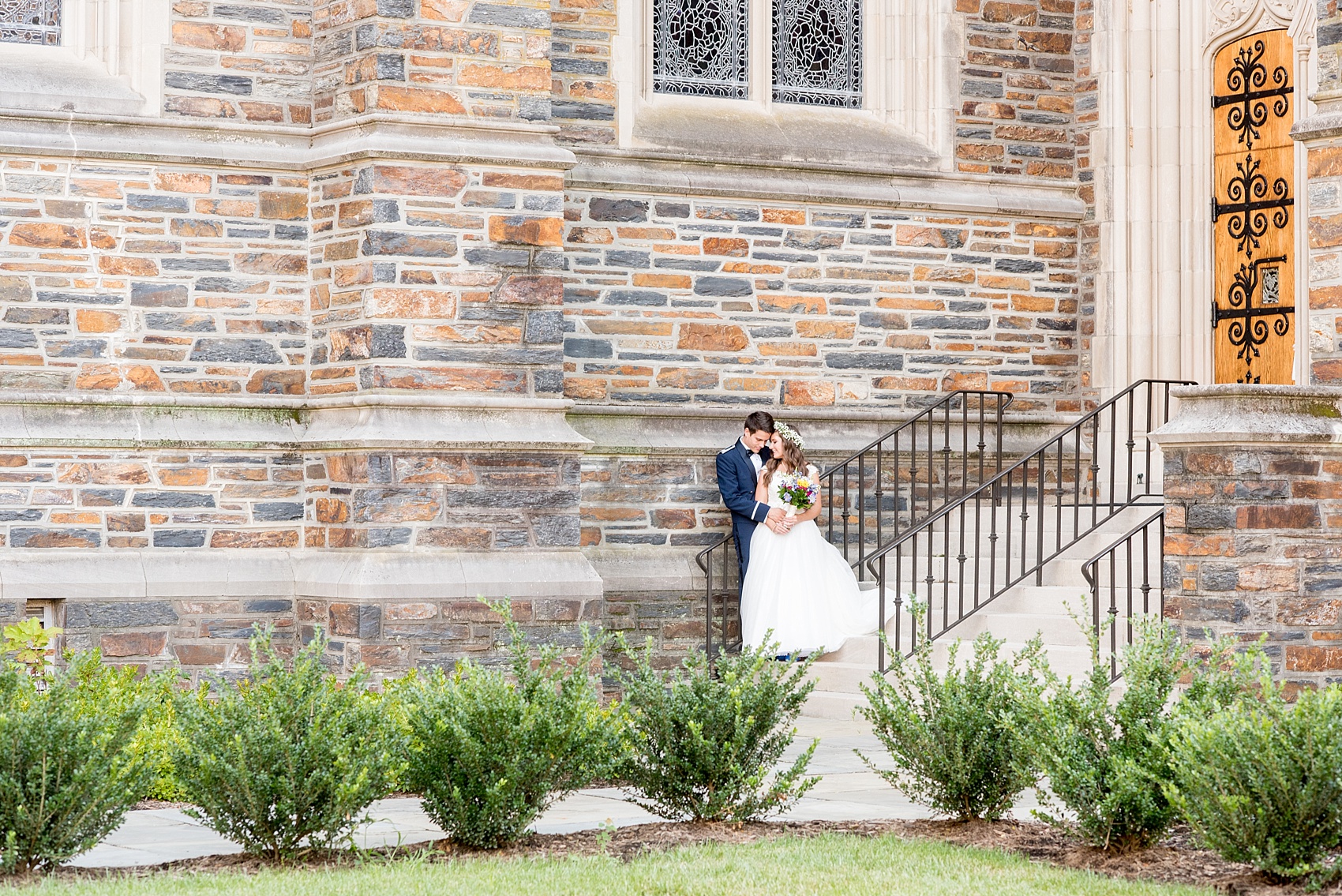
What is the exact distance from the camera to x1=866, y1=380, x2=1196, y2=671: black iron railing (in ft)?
38.2

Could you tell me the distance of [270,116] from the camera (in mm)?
11141

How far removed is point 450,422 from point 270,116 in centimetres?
224

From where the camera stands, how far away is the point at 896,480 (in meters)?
12.6

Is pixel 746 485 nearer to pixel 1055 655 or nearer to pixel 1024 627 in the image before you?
pixel 1024 627

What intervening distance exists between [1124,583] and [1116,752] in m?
5.53

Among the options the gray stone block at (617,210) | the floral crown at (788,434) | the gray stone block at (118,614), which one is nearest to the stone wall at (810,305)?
the gray stone block at (617,210)

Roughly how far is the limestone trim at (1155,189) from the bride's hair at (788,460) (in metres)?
2.78

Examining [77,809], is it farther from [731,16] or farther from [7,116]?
[731,16]

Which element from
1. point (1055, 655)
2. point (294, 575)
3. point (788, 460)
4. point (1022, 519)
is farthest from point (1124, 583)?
point (294, 575)

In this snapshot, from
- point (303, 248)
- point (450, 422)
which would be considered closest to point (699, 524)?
point (450, 422)

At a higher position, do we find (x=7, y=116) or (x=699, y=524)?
(x=7, y=116)

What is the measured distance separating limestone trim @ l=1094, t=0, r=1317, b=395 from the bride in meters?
2.81

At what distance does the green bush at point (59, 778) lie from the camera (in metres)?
6.07

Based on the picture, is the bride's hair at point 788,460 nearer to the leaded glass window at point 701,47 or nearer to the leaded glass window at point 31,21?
Result: the leaded glass window at point 701,47
